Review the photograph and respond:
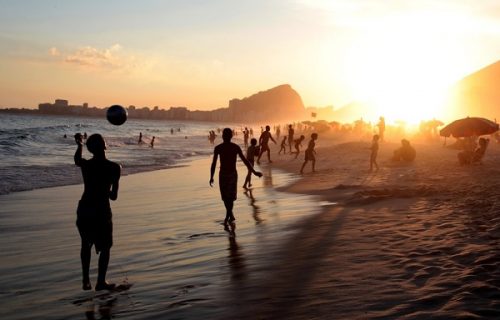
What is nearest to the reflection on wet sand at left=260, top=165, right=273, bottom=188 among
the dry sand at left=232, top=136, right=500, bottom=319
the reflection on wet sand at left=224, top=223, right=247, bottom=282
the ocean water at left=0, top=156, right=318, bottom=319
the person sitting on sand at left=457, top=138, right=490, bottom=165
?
the ocean water at left=0, top=156, right=318, bottom=319

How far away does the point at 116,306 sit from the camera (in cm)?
514

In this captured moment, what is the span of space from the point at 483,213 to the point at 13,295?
8350mm

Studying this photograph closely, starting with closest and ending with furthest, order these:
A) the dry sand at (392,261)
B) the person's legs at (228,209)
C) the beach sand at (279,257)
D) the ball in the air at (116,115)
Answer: the dry sand at (392,261) < the beach sand at (279,257) < the ball in the air at (116,115) < the person's legs at (228,209)

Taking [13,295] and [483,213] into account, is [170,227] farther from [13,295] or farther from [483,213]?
[483,213]

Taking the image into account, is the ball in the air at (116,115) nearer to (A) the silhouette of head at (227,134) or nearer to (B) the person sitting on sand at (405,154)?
(A) the silhouette of head at (227,134)

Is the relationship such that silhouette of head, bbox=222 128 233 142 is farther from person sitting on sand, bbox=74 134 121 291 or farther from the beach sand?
person sitting on sand, bbox=74 134 121 291

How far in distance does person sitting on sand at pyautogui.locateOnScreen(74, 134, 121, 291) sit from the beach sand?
42 centimetres

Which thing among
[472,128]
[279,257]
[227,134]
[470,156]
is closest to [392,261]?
[279,257]

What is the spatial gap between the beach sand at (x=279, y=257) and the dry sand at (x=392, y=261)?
0.02 metres

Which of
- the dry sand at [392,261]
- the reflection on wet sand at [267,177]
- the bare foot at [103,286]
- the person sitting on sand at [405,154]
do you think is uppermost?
the person sitting on sand at [405,154]

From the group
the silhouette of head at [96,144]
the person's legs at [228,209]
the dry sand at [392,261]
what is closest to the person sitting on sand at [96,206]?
the silhouette of head at [96,144]

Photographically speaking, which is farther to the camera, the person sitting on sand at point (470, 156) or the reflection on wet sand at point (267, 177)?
the person sitting on sand at point (470, 156)

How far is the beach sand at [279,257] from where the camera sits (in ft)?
15.8

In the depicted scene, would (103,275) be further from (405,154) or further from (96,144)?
(405,154)
